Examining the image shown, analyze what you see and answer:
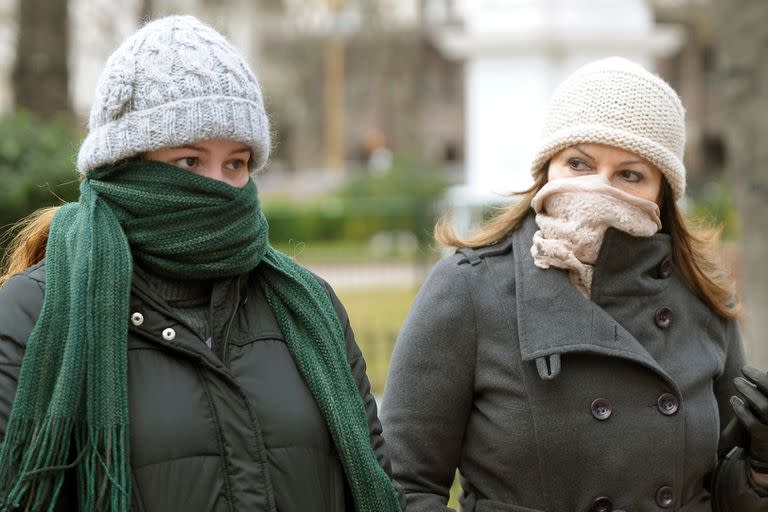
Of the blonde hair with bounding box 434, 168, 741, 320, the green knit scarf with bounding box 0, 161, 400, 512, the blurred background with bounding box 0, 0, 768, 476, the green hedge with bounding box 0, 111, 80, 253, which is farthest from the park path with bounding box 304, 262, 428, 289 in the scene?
the green knit scarf with bounding box 0, 161, 400, 512

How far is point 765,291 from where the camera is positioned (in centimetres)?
650

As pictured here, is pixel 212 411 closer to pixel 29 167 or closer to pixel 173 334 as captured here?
pixel 173 334

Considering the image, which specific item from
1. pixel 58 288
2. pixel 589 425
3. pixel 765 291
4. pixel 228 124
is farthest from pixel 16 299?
pixel 765 291

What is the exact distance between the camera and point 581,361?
301 centimetres

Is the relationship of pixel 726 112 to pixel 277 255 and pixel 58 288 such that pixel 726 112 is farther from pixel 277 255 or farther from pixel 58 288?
pixel 58 288

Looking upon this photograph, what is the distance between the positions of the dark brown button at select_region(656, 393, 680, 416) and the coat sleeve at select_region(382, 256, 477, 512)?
0.47 m

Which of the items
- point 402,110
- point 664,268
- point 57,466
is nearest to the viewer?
point 57,466

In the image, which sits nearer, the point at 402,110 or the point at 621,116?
the point at 621,116

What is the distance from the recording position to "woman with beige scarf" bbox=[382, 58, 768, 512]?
2939mm

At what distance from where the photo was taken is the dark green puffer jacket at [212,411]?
7.54ft

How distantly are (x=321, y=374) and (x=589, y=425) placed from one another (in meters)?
0.77

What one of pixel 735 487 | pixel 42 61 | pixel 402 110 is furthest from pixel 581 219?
pixel 402 110

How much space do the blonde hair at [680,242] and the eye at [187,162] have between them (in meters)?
0.94

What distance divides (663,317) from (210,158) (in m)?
1.31
